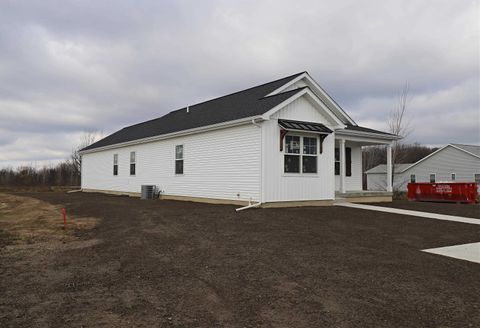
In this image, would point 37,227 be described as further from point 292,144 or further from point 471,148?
point 471,148

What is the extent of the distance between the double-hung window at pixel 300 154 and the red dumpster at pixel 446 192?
8982 mm

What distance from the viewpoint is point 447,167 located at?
41438 millimetres

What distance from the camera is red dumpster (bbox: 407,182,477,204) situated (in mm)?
18344

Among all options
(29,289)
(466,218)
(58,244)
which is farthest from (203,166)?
(29,289)

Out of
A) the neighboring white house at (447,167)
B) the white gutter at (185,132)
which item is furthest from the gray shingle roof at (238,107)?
the neighboring white house at (447,167)

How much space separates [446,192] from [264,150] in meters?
11.8

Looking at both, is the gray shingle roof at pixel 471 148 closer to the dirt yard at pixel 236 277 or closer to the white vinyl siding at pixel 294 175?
the white vinyl siding at pixel 294 175

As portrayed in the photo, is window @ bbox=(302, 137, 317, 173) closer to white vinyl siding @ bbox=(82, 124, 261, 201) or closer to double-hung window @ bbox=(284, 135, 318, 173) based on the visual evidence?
double-hung window @ bbox=(284, 135, 318, 173)

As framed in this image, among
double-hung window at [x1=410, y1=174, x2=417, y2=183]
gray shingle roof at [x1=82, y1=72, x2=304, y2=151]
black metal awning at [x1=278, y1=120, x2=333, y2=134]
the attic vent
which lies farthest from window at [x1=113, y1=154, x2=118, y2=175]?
double-hung window at [x1=410, y1=174, x2=417, y2=183]

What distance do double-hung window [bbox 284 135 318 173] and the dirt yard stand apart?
4.43 metres

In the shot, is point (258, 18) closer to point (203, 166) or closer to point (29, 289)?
point (203, 166)

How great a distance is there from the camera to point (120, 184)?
75.8ft

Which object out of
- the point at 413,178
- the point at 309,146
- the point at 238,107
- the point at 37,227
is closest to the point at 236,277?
the point at 37,227

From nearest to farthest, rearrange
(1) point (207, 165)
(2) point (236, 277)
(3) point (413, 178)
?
(2) point (236, 277) < (1) point (207, 165) < (3) point (413, 178)
